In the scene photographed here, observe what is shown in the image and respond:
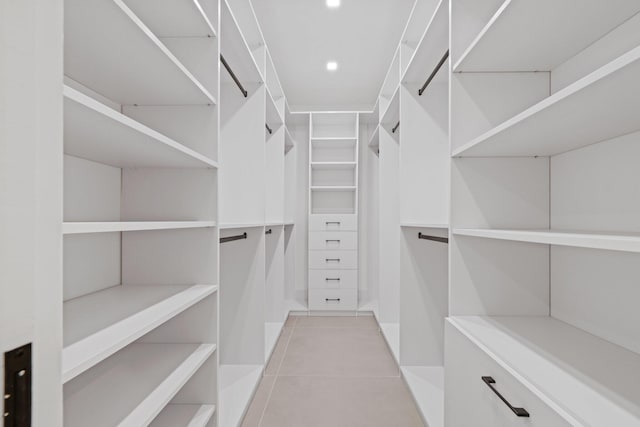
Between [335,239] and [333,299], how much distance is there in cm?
65

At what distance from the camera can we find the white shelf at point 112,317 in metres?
0.76

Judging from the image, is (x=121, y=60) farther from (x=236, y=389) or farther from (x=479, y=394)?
(x=236, y=389)

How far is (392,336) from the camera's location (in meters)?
2.84

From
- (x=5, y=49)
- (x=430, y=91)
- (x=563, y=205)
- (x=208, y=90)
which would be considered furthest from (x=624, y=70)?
(x=430, y=91)

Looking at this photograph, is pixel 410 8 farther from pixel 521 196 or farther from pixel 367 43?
pixel 521 196

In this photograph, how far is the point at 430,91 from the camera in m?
2.21

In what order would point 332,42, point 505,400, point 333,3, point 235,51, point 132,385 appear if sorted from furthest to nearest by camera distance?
point 332,42 < point 333,3 < point 235,51 < point 132,385 < point 505,400

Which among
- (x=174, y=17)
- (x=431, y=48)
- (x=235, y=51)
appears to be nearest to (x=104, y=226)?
(x=174, y=17)

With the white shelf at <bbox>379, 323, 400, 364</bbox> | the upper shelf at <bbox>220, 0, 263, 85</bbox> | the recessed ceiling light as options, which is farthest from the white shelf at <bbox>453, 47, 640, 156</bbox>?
the white shelf at <bbox>379, 323, 400, 364</bbox>

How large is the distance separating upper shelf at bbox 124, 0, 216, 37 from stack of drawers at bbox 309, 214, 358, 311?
2.47 metres

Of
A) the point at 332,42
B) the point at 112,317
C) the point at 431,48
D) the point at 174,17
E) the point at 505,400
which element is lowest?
the point at 505,400

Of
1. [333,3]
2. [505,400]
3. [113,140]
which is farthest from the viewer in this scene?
[333,3]

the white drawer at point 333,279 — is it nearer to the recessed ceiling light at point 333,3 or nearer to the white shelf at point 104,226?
the recessed ceiling light at point 333,3

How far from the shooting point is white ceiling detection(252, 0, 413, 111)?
2350mm
